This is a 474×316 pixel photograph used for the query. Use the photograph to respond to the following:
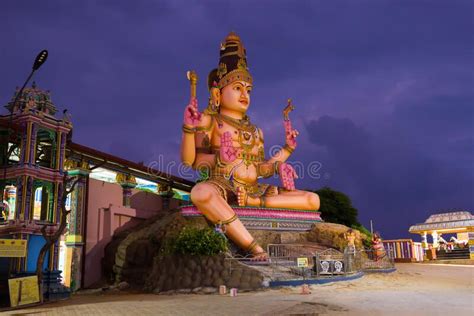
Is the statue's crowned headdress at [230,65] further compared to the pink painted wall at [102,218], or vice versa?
the statue's crowned headdress at [230,65]

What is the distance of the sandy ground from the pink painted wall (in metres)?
3.48

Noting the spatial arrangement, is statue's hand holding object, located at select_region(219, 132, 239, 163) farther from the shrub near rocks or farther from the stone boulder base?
the shrub near rocks

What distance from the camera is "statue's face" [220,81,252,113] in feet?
55.2

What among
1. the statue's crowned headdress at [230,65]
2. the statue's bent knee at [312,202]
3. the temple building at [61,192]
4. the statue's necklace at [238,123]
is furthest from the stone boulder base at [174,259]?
the statue's crowned headdress at [230,65]

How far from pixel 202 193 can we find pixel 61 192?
159 inches

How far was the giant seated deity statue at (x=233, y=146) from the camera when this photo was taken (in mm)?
15595

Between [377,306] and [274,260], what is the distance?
16.8 feet

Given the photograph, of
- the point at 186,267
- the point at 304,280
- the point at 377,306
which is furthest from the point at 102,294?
the point at 377,306

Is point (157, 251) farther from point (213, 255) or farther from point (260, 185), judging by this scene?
point (260, 185)

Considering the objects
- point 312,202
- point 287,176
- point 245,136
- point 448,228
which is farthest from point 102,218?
point 448,228

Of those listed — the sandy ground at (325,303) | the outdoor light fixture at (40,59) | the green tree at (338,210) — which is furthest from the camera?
the green tree at (338,210)

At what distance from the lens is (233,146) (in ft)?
53.8

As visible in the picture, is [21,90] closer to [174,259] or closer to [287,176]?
[174,259]

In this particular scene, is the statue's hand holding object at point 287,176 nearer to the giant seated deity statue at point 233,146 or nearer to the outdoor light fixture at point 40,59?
the giant seated deity statue at point 233,146
